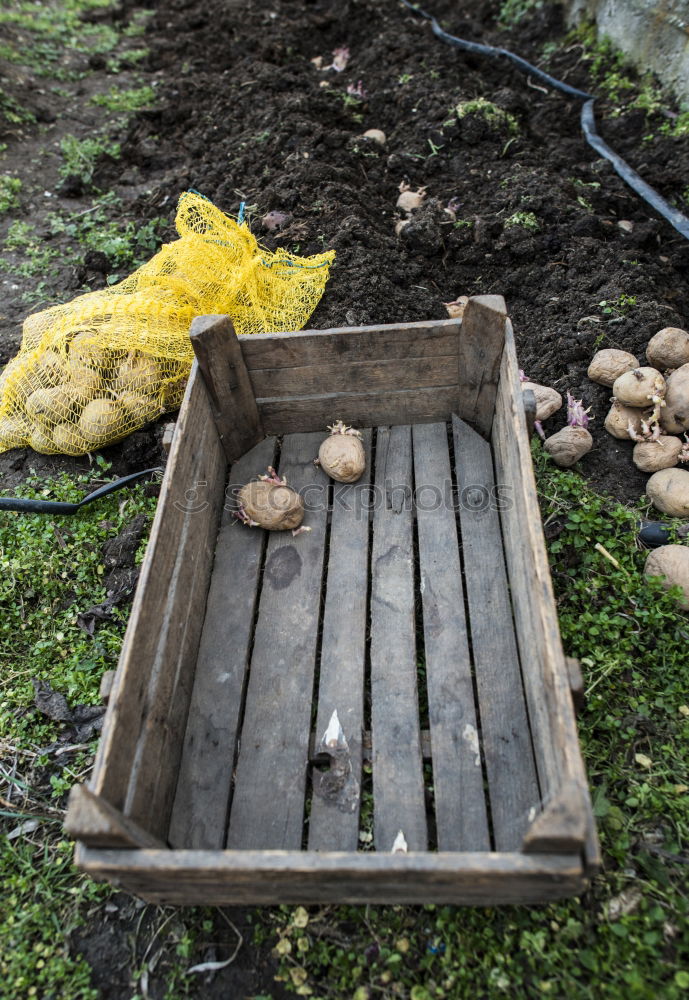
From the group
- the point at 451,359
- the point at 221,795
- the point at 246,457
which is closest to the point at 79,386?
the point at 246,457

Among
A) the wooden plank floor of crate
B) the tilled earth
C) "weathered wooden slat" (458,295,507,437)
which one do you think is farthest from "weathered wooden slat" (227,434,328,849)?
the tilled earth

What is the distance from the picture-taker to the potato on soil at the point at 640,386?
11.1ft

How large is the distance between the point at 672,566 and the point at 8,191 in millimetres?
5756

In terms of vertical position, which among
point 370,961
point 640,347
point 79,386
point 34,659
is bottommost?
point 370,961

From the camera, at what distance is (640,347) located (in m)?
3.80

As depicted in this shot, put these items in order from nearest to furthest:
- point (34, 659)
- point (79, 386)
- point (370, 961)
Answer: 1. point (370, 961)
2. point (34, 659)
3. point (79, 386)

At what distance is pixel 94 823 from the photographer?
1779mm

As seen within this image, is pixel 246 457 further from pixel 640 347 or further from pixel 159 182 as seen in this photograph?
pixel 159 182

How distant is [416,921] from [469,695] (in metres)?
0.79

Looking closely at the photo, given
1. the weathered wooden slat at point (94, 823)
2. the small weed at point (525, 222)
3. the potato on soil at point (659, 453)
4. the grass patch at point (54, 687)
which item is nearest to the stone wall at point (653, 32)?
the small weed at point (525, 222)

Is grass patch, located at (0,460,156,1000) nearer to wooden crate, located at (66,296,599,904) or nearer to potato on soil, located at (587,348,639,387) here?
wooden crate, located at (66,296,599,904)

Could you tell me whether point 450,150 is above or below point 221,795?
above

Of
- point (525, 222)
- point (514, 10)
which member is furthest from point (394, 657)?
point (514, 10)

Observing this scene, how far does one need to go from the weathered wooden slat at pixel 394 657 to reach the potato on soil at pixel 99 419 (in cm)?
147
